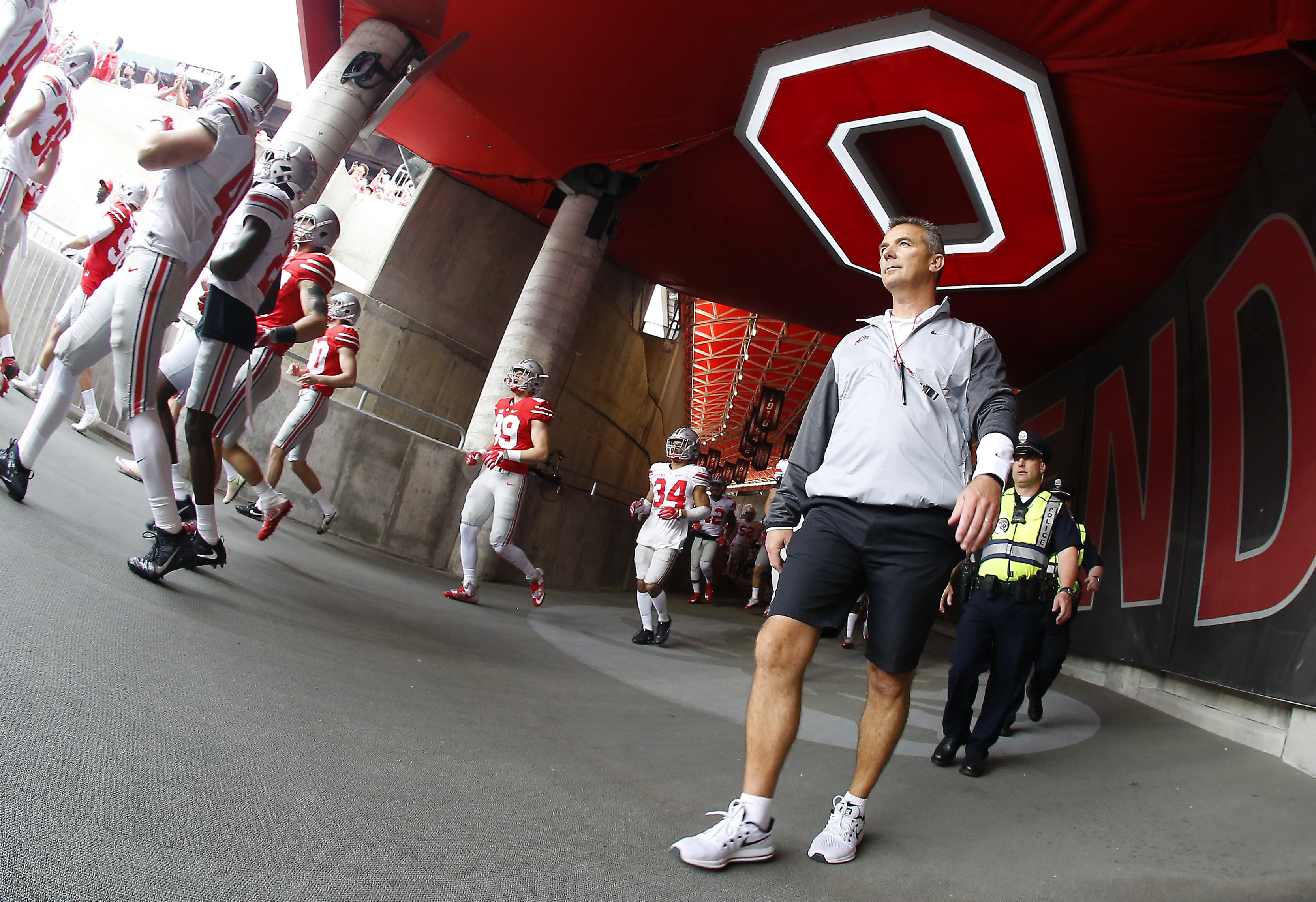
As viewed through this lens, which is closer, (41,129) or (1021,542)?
(1021,542)

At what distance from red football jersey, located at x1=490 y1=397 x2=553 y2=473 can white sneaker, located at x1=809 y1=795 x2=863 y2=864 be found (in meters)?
5.03

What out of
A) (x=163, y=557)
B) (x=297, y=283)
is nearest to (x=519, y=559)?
(x=297, y=283)

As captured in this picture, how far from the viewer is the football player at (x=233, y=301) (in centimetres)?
351

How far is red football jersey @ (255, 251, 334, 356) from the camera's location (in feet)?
18.1

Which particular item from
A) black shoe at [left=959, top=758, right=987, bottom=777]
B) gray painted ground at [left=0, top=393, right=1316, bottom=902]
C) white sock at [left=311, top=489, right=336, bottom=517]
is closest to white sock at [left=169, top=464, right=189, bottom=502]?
gray painted ground at [left=0, top=393, right=1316, bottom=902]

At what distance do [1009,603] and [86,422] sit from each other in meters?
8.01

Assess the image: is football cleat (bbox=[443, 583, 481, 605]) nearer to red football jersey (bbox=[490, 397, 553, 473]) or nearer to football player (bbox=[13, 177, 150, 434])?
red football jersey (bbox=[490, 397, 553, 473])

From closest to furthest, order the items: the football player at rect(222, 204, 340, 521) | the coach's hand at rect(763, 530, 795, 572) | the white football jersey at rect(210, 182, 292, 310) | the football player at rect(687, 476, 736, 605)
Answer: the coach's hand at rect(763, 530, 795, 572) < the white football jersey at rect(210, 182, 292, 310) < the football player at rect(222, 204, 340, 521) < the football player at rect(687, 476, 736, 605)

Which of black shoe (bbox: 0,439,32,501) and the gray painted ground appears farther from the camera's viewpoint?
black shoe (bbox: 0,439,32,501)

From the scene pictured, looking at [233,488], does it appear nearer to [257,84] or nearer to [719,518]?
[257,84]

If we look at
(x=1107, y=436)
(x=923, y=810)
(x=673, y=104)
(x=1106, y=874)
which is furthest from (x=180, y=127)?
(x=1107, y=436)

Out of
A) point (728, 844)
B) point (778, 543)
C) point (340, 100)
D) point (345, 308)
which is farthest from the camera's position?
point (340, 100)

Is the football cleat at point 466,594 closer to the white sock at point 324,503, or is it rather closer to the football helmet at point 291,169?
the white sock at point 324,503

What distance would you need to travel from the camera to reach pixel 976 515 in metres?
2.01
